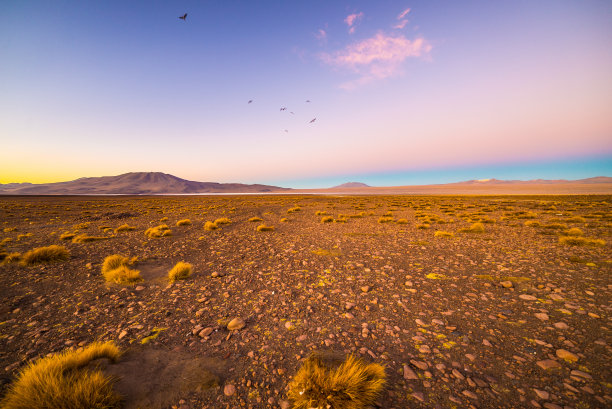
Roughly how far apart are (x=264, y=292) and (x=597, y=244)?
11.8 meters

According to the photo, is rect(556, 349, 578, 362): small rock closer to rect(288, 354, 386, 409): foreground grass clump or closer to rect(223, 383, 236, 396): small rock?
rect(288, 354, 386, 409): foreground grass clump

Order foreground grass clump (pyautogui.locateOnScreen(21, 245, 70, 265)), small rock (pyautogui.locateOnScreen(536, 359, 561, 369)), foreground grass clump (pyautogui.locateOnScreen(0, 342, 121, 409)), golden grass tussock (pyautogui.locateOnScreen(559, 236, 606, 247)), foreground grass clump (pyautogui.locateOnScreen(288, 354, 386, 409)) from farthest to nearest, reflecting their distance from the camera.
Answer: golden grass tussock (pyautogui.locateOnScreen(559, 236, 606, 247)) → foreground grass clump (pyautogui.locateOnScreen(21, 245, 70, 265)) → small rock (pyautogui.locateOnScreen(536, 359, 561, 369)) → foreground grass clump (pyautogui.locateOnScreen(288, 354, 386, 409)) → foreground grass clump (pyautogui.locateOnScreen(0, 342, 121, 409))

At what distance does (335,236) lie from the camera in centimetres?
1068

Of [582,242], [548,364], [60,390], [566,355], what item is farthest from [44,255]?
[582,242]

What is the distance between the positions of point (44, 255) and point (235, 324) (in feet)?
27.5

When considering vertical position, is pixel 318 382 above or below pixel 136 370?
above

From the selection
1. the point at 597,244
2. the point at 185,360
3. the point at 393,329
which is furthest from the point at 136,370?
the point at 597,244

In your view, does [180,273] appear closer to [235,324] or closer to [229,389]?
[235,324]

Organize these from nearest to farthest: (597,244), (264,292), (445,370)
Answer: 1. (445,370)
2. (264,292)
3. (597,244)

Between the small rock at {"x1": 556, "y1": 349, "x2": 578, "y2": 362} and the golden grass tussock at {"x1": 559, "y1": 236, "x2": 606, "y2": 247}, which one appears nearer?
the small rock at {"x1": 556, "y1": 349, "x2": 578, "y2": 362}

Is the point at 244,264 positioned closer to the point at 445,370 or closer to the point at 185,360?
the point at 185,360

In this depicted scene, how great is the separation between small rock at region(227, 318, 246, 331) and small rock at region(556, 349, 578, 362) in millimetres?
4580

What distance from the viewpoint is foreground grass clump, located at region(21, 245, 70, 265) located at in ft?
23.1

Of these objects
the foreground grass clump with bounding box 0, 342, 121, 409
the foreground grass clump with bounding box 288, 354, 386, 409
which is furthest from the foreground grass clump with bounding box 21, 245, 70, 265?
the foreground grass clump with bounding box 288, 354, 386, 409
